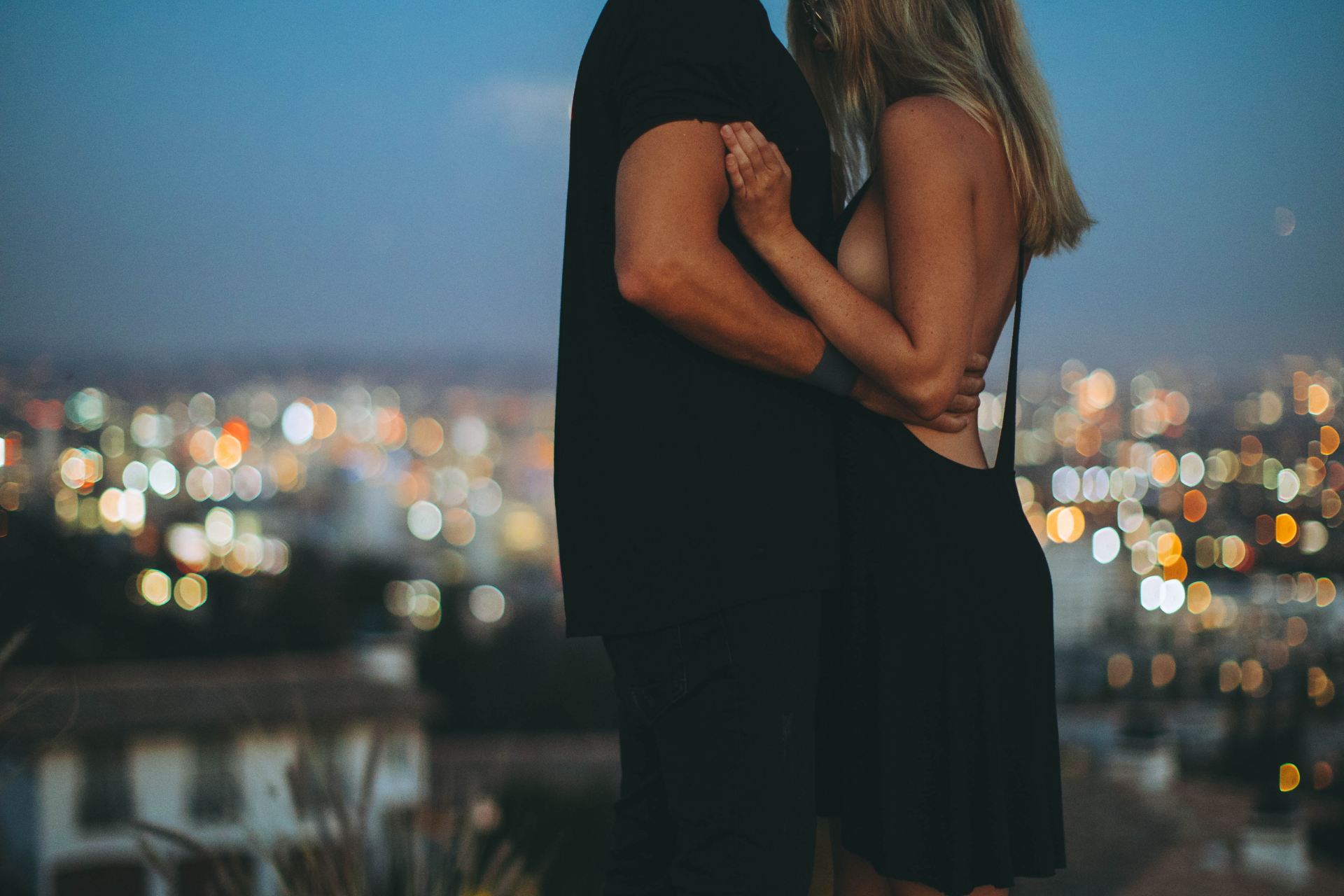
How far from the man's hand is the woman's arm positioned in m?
0.02

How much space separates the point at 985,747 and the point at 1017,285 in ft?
1.82

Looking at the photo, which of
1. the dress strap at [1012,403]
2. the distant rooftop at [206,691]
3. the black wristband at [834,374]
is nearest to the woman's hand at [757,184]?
the black wristband at [834,374]

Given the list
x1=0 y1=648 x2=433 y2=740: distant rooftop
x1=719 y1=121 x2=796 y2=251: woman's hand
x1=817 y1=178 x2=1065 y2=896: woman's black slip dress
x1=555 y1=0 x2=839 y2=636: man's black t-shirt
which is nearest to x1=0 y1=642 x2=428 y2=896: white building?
→ x1=0 y1=648 x2=433 y2=740: distant rooftop

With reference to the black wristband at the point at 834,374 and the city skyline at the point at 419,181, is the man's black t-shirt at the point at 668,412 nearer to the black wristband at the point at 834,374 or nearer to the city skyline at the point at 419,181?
the black wristband at the point at 834,374

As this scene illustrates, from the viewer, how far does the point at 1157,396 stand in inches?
444

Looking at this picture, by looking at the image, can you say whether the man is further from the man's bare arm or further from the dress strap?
the dress strap

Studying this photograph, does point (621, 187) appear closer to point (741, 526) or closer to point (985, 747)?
point (741, 526)

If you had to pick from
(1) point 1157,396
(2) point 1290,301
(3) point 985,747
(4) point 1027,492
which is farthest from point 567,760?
(3) point 985,747

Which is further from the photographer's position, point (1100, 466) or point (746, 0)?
point (1100, 466)

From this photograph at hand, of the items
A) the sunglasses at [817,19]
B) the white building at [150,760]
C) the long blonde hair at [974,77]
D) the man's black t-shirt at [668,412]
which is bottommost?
the white building at [150,760]

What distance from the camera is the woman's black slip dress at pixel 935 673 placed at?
1068 millimetres

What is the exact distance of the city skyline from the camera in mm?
6945

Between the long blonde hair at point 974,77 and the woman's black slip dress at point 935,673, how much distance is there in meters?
0.33

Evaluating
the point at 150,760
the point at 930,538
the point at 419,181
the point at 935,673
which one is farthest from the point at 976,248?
the point at 419,181
